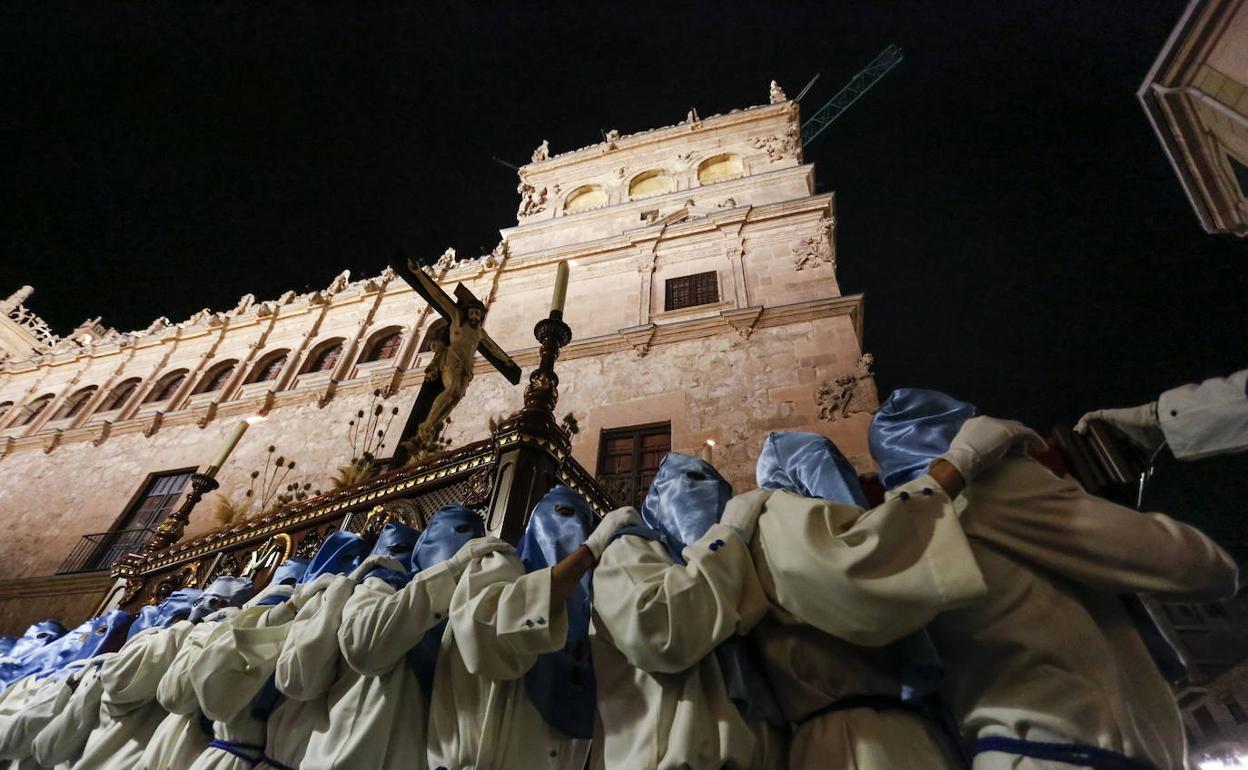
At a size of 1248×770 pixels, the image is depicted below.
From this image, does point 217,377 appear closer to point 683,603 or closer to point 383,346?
point 383,346

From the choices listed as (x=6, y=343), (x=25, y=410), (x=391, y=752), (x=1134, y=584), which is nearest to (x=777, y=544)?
(x=1134, y=584)

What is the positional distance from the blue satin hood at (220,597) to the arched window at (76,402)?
16615 mm

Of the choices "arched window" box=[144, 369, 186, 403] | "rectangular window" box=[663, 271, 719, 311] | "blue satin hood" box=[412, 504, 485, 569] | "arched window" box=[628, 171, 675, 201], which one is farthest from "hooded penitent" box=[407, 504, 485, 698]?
"arched window" box=[144, 369, 186, 403]

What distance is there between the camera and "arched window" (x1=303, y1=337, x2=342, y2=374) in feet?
47.8

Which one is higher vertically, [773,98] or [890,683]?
[773,98]

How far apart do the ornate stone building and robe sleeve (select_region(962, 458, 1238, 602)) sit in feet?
22.0

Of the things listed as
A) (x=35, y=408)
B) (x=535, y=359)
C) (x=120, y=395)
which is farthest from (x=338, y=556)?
(x=35, y=408)

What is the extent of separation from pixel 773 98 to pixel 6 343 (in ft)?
94.6

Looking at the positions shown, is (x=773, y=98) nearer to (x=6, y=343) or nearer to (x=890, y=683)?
(x=890, y=683)

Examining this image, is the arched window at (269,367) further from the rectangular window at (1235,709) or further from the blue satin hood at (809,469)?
the rectangular window at (1235,709)

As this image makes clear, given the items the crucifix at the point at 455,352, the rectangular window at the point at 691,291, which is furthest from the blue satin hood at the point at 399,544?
the rectangular window at the point at 691,291

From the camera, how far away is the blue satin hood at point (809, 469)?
252cm

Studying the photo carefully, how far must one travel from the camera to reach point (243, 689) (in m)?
2.79

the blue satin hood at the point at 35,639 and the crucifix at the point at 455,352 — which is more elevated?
the crucifix at the point at 455,352
